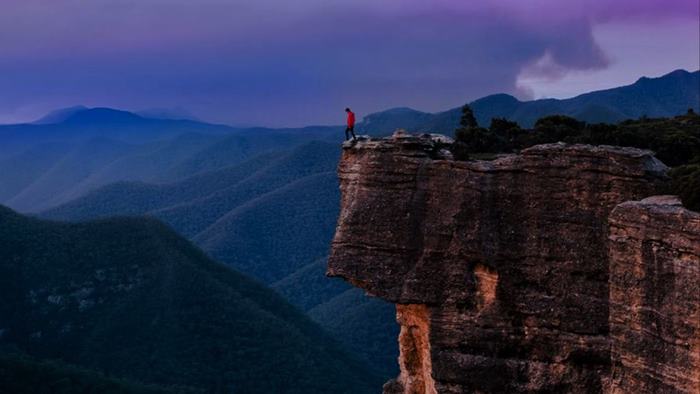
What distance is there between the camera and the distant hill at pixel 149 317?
110 metres

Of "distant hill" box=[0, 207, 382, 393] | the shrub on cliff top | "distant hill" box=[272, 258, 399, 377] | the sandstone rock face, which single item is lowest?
"distant hill" box=[272, 258, 399, 377]

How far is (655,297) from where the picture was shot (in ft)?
66.9

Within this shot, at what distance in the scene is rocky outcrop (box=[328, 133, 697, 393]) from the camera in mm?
24609

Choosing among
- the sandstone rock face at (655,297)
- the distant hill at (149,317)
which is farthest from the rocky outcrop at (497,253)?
the distant hill at (149,317)

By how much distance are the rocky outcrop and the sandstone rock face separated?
2218 millimetres

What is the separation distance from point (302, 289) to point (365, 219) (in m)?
147

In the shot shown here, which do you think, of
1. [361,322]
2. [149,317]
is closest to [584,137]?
[149,317]

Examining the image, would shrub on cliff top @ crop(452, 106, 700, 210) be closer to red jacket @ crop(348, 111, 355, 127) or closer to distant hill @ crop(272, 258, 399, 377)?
red jacket @ crop(348, 111, 355, 127)

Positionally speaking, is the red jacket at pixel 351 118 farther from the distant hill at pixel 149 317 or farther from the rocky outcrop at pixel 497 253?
the distant hill at pixel 149 317

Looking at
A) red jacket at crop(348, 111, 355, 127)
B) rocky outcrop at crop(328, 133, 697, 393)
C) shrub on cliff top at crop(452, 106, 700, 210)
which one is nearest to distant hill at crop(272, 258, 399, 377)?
shrub on cliff top at crop(452, 106, 700, 210)

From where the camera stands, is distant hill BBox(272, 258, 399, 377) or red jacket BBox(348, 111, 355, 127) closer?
red jacket BBox(348, 111, 355, 127)

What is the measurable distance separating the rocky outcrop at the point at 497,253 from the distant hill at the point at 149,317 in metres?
84.2

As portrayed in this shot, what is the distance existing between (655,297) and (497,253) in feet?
19.3

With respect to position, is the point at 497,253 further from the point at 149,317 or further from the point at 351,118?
the point at 149,317
